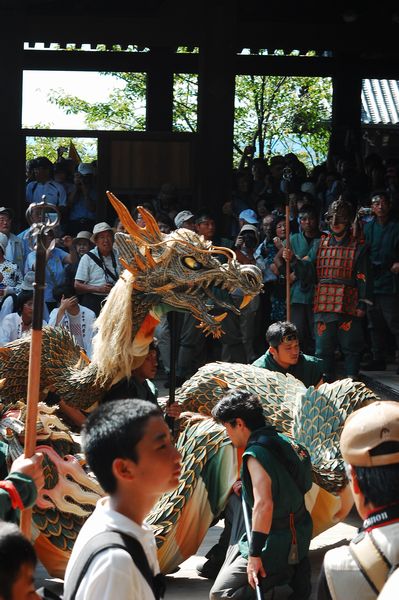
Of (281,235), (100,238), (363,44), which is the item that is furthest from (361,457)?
(363,44)

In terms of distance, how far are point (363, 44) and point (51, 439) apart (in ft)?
35.0

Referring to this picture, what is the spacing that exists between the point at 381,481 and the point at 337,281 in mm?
8308

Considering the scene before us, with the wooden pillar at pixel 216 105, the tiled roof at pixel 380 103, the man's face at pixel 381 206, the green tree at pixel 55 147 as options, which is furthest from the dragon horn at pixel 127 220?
the green tree at pixel 55 147

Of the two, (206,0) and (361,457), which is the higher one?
(206,0)

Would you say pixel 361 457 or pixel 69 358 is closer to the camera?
pixel 361 457

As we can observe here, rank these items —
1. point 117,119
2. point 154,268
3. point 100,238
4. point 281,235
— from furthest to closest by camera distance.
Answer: point 117,119 → point 281,235 → point 100,238 → point 154,268

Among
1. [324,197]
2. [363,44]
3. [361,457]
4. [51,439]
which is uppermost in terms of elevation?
[363,44]

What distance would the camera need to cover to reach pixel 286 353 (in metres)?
7.52

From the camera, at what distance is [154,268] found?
20.1 feet

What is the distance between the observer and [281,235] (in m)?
11.9

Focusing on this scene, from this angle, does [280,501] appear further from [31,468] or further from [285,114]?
[285,114]

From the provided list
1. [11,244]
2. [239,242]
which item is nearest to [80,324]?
[11,244]

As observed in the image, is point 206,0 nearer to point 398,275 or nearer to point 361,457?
point 398,275

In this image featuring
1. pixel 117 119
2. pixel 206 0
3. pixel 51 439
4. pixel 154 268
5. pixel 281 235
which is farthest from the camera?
pixel 117 119
